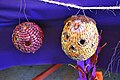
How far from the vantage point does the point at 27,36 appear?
0.70 metres

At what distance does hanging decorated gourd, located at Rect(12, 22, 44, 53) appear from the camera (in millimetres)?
697

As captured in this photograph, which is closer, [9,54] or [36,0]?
[36,0]

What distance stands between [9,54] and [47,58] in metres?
0.16

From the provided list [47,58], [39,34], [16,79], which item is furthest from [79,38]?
[16,79]

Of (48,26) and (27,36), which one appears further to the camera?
(48,26)

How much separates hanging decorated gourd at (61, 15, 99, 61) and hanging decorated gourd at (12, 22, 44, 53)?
112 millimetres

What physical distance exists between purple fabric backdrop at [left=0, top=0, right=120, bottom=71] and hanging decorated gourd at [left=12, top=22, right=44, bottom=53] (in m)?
0.05

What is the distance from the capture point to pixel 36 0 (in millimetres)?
695

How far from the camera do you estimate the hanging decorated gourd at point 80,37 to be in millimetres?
628

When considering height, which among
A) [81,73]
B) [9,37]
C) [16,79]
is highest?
[9,37]

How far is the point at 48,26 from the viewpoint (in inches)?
31.8

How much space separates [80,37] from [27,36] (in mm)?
173

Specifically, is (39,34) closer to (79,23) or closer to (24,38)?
(24,38)

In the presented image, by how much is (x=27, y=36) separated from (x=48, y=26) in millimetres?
133
